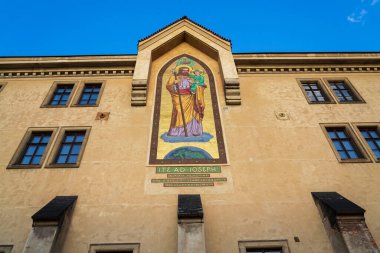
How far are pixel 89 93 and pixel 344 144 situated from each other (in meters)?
10.5

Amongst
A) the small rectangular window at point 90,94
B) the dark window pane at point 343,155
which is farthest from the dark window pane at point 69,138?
the dark window pane at point 343,155

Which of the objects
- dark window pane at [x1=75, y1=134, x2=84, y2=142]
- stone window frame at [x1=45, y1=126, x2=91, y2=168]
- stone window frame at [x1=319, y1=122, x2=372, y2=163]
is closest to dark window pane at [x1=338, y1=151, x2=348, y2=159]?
stone window frame at [x1=319, y1=122, x2=372, y2=163]

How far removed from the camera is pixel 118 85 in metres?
12.4

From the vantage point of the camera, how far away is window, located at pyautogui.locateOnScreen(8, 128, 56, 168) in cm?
919

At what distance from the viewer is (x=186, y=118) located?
Result: 10703 mm

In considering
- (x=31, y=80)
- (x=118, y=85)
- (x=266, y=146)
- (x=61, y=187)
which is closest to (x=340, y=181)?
Result: (x=266, y=146)

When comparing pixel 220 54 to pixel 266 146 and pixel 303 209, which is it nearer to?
pixel 266 146

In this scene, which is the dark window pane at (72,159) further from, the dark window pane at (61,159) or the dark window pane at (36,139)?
the dark window pane at (36,139)

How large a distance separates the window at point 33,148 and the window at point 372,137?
11390 millimetres

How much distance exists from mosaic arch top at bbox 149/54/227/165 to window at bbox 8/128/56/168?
3783mm

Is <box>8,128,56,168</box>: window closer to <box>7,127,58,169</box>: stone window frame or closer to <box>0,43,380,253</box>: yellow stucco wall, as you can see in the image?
<box>7,127,58,169</box>: stone window frame

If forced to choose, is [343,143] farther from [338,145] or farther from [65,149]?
[65,149]

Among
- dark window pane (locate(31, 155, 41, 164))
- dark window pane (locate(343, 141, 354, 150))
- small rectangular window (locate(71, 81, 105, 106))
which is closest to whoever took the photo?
dark window pane (locate(31, 155, 41, 164))

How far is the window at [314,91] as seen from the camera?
1176 cm
